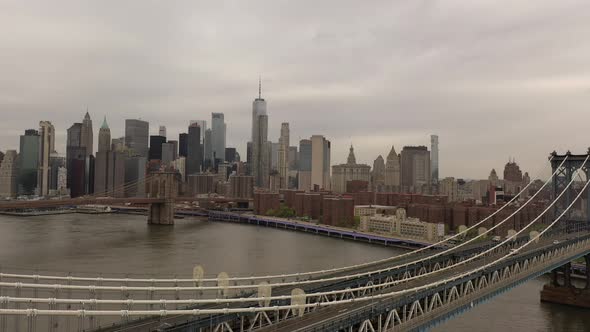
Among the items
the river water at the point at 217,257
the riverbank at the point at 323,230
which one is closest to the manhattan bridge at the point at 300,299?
the river water at the point at 217,257

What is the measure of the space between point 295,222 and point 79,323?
57.4m

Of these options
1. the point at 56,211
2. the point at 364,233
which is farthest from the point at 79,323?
the point at 56,211

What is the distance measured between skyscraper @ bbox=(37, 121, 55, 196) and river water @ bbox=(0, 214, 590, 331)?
104650 millimetres

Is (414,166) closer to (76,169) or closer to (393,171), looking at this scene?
(393,171)

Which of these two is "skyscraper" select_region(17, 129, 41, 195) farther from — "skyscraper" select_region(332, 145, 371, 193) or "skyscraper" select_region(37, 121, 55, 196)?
"skyscraper" select_region(332, 145, 371, 193)

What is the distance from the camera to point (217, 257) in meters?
41.0

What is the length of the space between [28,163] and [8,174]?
25.4 feet

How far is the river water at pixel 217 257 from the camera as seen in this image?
24875 millimetres

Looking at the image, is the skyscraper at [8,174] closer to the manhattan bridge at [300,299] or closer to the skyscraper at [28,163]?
the skyscraper at [28,163]

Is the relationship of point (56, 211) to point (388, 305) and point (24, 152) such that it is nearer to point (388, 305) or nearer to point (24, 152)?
point (24, 152)

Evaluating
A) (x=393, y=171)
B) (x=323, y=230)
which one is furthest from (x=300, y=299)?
(x=393, y=171)

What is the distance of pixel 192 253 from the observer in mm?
43250

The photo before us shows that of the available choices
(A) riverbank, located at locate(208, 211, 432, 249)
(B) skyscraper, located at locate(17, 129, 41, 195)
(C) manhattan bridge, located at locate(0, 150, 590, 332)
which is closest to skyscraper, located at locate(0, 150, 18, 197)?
(B) skyscraper, located at locate(17, 129, 41, 195)

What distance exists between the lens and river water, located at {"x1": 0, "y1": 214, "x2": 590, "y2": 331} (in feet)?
81.6
